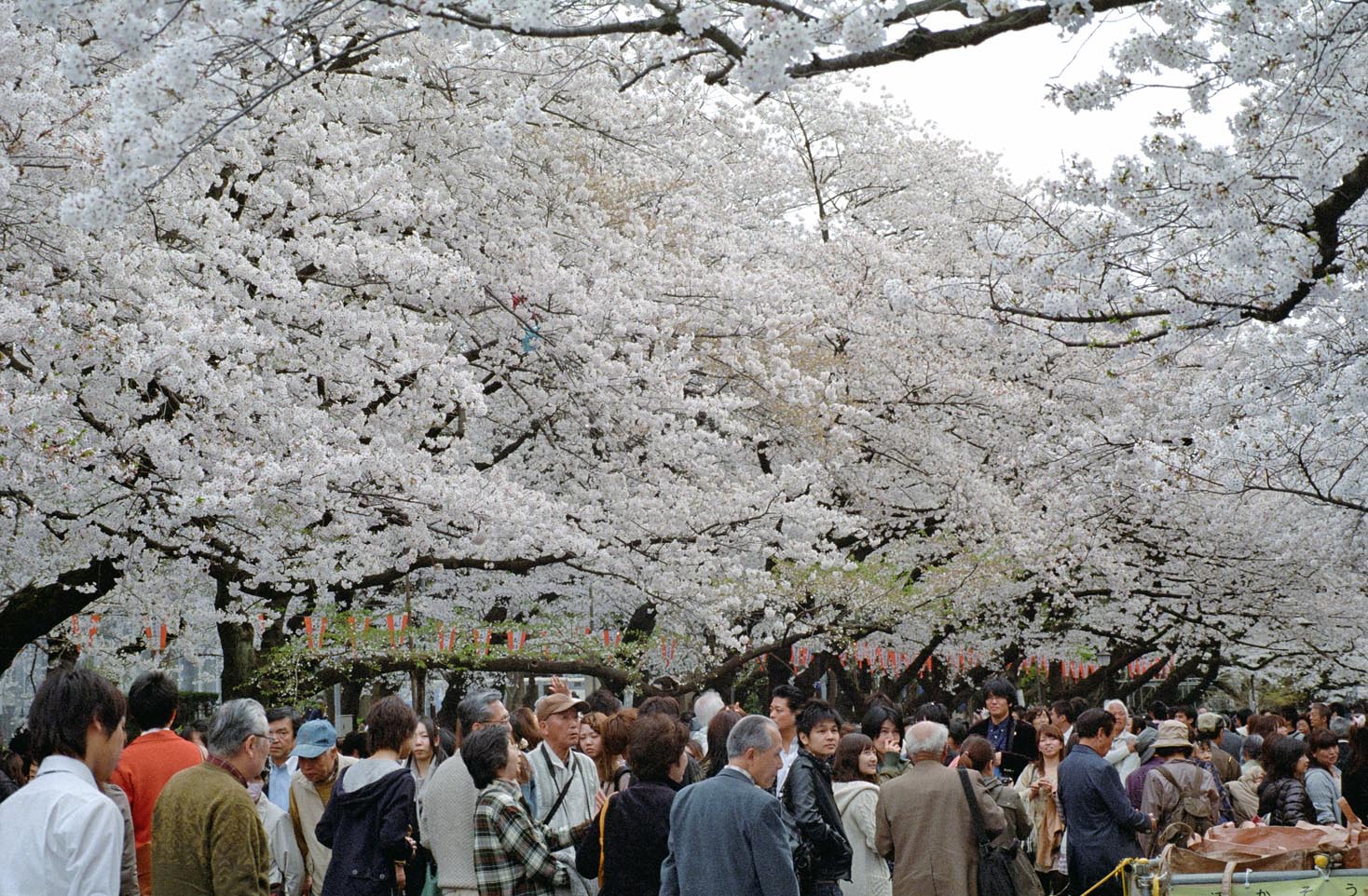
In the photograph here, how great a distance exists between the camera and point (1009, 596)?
74.8 feet

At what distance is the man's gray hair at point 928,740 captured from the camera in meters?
7.18

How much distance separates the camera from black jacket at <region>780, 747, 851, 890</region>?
632 cm

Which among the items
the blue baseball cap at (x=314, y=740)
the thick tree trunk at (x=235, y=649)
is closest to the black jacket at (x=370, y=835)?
the blue baseball cap at (x=314, y=740)

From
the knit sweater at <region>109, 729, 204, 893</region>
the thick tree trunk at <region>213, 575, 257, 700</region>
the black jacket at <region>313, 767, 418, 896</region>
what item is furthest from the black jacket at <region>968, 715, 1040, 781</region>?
the thick tree trunk at <region>213, 575, 257, 700</region>

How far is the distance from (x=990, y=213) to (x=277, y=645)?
56.2 ft

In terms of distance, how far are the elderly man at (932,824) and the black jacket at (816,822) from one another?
0.65 m

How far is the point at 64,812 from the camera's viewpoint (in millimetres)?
3791

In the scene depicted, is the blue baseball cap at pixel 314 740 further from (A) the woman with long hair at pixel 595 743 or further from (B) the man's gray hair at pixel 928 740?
(B) the man's gray hair at pixel 928 740

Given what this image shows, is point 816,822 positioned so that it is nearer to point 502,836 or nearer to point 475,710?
point 502,836

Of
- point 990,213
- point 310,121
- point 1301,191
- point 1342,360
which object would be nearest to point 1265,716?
point 1342,360

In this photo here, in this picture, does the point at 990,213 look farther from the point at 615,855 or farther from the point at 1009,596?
the point at 615,855

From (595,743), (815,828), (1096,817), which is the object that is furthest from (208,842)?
(1096,817)

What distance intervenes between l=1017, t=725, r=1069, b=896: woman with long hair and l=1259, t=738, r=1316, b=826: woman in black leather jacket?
1446 millimetres

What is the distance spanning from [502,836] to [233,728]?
129 cm
